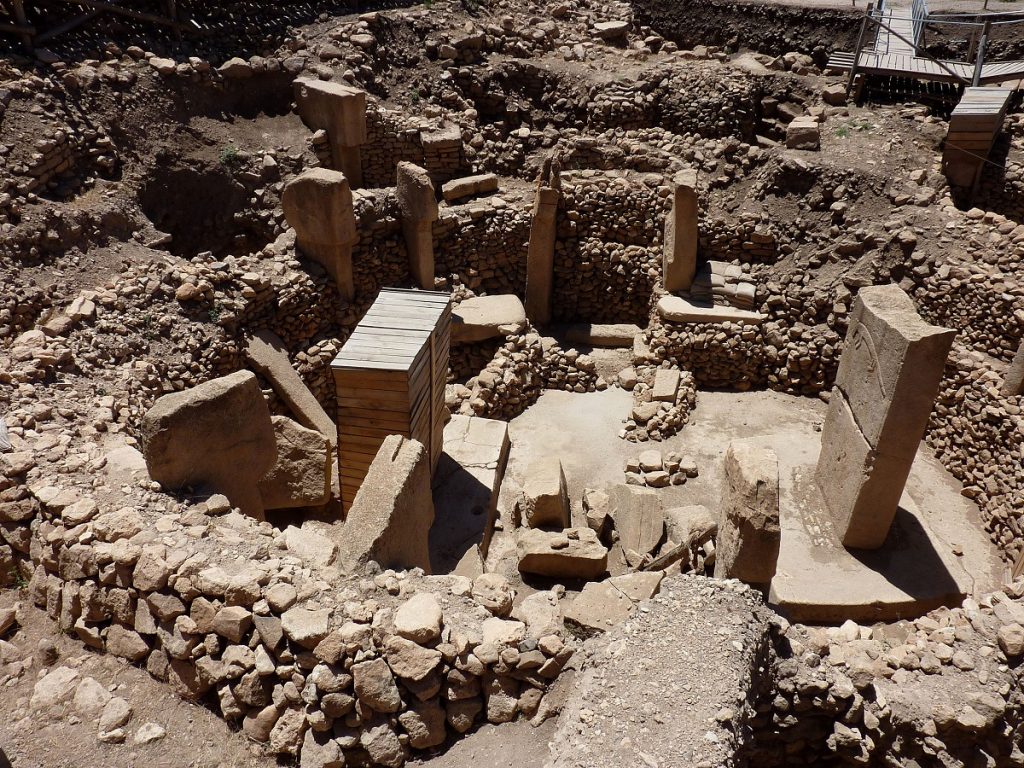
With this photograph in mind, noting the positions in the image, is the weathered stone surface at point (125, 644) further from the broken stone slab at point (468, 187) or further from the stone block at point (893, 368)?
the broken stone slab at point (468, 187)

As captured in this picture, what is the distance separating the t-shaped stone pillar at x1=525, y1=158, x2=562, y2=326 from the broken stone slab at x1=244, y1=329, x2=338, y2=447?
13.4 ft

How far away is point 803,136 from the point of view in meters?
10.9

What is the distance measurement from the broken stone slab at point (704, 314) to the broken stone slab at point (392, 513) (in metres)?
5.67

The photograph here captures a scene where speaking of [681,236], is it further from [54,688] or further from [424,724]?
[54,688]

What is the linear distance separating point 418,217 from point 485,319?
1664mm

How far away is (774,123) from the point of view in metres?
12.2

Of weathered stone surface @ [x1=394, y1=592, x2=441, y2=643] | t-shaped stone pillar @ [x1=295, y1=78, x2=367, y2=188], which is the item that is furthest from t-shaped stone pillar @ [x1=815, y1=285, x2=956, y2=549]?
t-shaped stone pillar @ [x1=295, y1=78, x2=367, y2=188]

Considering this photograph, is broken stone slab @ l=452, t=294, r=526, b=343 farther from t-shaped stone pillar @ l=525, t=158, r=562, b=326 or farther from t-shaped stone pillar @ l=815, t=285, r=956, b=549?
t-shaped stone pillar @ l=815, t=285, r=956, b=549

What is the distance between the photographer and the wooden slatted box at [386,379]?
245 inches

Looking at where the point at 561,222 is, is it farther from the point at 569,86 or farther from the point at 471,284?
the point at 569,86

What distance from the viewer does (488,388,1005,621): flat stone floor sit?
22.4 ft

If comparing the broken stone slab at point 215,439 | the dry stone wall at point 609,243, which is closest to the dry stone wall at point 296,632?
the broken stone slab at point 215,439

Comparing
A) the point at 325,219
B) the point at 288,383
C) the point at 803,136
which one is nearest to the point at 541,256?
the point at 325,219

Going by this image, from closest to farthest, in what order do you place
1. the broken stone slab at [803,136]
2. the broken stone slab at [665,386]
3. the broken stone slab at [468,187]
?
the broken stone slab at [665,386]
the broken stone slab at [803,136]
the broken stone slab at [468,187]
